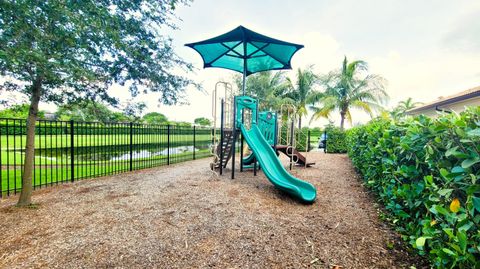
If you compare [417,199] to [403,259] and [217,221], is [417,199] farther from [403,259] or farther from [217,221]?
[217,221]

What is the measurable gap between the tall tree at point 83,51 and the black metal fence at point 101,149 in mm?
1549

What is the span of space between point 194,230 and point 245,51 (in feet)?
17.5

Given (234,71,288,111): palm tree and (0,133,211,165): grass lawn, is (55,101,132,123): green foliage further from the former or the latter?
(234,71,288,111): palm tree

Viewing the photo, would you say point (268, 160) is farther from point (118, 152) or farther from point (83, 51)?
point (118, 152)

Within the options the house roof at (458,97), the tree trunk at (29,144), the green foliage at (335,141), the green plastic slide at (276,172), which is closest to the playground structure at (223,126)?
the green plastic slide at (276,172)

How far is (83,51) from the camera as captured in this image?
3.12m

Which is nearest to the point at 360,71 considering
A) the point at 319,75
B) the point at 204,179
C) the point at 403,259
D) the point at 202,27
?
the point at 319,75

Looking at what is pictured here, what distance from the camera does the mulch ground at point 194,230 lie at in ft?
7.14

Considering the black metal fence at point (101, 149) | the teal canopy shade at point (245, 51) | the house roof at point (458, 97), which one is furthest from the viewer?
the house roof at point (458, 97)

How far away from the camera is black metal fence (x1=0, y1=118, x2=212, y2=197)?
5156 millimetres

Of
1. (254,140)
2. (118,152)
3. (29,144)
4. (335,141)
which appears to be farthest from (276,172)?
(335,141)

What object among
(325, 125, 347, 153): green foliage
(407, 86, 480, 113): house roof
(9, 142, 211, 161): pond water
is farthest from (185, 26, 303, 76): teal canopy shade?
(325, 125, 347, 153): green foliage

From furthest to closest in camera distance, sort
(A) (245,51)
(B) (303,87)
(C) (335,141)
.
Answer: (B) (303,87), (C) (335,141), (A) (245,51)

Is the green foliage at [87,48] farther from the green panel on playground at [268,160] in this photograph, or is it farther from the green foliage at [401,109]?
the green foliage at [401,109]
